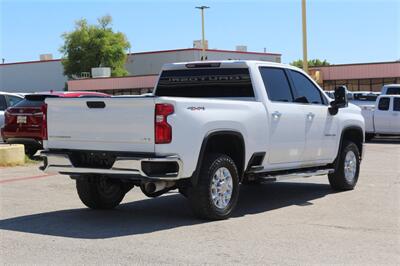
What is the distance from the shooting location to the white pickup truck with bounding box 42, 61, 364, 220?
285 inches

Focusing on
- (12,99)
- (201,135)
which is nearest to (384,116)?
(12,99)

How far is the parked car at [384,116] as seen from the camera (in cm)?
2339

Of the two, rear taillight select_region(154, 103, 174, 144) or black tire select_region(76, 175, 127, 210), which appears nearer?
rear taillight select_region(154, 103, 174, 144)

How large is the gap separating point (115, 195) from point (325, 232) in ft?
10.3

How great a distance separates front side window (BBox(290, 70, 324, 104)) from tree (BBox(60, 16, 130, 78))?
236 ft

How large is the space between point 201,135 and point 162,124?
595mm

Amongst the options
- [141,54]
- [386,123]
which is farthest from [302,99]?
[141,54]

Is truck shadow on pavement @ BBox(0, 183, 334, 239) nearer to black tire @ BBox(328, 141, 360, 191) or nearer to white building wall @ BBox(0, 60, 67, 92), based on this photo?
black tire @ BBox(328, 141, 360, 191)

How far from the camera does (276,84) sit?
9.25 meters

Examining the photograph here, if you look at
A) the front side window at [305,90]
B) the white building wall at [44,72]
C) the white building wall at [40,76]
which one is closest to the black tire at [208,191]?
the front side window at [305,90]

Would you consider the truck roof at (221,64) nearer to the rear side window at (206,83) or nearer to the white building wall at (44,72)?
the rear side window at (206,83)

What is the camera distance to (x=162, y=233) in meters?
7.19

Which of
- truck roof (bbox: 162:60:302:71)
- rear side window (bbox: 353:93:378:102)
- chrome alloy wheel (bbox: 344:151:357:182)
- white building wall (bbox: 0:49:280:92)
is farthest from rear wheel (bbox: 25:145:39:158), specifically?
white building wall (bbox: 0:49:280:92)

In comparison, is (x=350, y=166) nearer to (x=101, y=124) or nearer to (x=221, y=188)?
(x=221, y=188)
